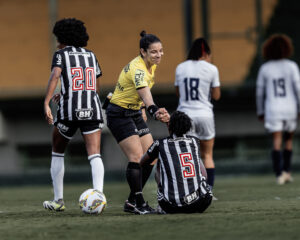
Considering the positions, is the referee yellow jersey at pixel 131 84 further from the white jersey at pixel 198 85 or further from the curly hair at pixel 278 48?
→ the curly hair at pixel 278 48

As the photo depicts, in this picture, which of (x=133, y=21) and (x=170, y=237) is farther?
(x=133, y=21)

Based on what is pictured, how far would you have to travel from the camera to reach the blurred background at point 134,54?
750 inches

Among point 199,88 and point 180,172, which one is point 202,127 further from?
point 180,172

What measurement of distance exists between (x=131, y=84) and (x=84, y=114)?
519 mm

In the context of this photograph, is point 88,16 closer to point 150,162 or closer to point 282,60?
point 282,60

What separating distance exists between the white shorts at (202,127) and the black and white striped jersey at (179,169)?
2.09 meters

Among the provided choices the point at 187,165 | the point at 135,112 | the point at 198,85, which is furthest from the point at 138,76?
the point at 198,85

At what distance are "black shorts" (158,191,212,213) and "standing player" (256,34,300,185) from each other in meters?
5.17

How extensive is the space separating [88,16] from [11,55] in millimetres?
2318

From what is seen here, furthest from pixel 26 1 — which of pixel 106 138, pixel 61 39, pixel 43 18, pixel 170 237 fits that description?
pixel 170 237

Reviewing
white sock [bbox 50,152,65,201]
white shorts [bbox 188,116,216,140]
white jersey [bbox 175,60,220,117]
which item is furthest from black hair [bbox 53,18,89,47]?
white shorts [bbox 188,116,216,140]

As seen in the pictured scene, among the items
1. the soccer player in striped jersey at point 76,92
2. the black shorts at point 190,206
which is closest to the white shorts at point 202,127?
the soccer player in striped jersey at point 76,92

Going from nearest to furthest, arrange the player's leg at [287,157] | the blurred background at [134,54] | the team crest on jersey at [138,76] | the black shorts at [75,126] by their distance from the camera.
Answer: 1. the team crest on jersey at [138,76]
2. the black shorts at [75,126]
3. the player's leg at [287,157]
4. the blurred background at [134,54]

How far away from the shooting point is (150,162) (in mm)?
6973
